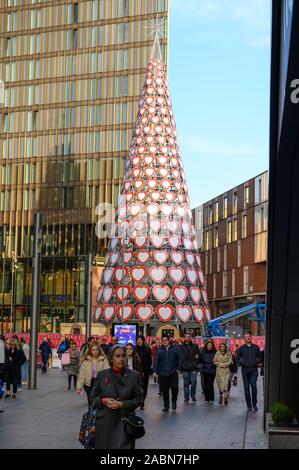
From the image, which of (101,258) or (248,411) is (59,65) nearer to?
(101,258)

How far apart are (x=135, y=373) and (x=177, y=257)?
50.0m

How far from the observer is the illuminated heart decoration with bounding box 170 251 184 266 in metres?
58.4

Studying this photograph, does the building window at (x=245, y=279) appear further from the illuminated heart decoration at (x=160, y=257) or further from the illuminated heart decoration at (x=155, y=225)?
the illuminated heart decoration at (x=155, y=225)

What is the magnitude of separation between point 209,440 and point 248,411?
604 cm

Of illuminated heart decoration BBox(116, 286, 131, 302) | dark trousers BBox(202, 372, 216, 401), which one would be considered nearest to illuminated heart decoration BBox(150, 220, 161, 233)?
illuminated heart decoration BBox(116, 286, 131, 302)

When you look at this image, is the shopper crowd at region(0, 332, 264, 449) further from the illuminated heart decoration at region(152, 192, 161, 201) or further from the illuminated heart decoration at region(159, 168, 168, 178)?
the illuminated heart decoration at region(159, 168, 168, 178)

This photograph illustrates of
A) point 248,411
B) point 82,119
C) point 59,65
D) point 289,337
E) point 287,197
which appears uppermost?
point 59,65

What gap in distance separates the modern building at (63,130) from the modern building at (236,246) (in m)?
11.7

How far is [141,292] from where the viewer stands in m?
58.0

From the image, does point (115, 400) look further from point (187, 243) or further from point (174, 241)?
point (187, 243)

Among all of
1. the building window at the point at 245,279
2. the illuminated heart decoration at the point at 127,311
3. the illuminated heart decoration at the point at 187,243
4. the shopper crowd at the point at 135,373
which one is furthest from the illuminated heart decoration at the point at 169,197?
the shopper crowd at the point at 135,373

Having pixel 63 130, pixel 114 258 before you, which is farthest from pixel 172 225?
pixel 63 130

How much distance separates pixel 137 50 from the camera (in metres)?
89.2
